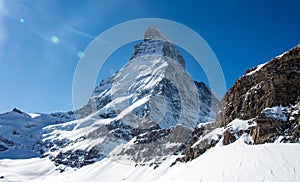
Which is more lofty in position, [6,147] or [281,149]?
[6,147]

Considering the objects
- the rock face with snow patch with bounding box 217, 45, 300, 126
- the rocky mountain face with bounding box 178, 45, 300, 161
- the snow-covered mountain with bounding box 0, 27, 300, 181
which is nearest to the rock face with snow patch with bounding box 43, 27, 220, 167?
the snow-covered mountain with bounding box 0, 27, 300, 181

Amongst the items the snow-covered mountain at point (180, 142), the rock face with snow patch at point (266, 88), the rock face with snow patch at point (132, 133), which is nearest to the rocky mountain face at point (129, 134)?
the rock face with snow patch at point (132, 133)

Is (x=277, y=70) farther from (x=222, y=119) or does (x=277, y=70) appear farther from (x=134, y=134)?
(x=134, y=134)

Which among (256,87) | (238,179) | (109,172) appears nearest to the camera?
(238,179)

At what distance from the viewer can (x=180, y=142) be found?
324 ft

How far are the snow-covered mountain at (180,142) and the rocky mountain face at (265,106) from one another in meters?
0.13

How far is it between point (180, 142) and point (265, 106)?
182ft

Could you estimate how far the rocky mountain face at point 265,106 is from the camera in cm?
3991

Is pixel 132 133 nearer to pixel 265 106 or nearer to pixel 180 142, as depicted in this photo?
pixel 180 142

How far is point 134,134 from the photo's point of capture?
5536 inches

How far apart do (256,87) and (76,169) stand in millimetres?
90218

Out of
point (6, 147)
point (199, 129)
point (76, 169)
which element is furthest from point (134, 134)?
point (6, 147)

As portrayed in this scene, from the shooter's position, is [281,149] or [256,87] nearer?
[281,149]

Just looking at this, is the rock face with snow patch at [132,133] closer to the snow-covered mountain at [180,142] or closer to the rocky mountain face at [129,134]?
the rocky mountain face at [129,134]
